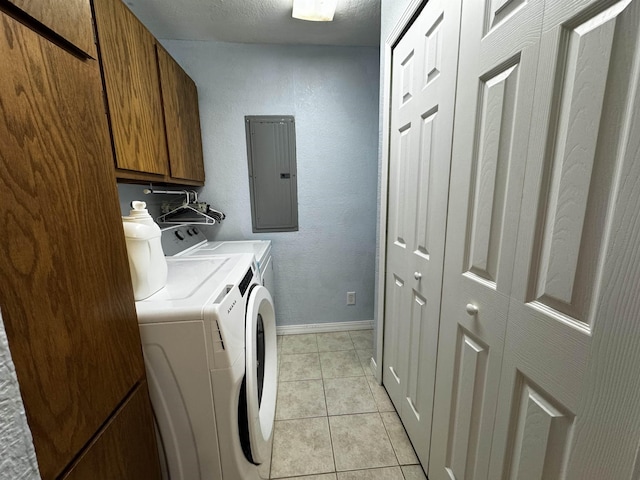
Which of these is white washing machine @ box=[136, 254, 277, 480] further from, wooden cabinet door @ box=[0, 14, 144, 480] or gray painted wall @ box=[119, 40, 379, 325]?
gray painted wall @ box=[119, 40, 379, 325]

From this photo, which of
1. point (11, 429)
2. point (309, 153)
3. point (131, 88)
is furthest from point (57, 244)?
point (309, 153)

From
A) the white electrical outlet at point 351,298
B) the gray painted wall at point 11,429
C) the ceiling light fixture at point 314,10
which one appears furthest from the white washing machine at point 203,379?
the ceiling light fixture at point 314,10

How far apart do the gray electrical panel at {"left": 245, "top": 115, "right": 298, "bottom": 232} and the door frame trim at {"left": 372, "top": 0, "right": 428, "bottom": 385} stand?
87cm

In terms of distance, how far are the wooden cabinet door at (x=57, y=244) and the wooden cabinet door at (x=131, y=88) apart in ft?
1.73

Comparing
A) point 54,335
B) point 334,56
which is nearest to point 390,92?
point 334,56

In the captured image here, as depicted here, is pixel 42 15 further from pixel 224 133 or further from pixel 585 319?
pixel 224 133

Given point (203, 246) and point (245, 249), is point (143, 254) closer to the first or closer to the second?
point (245, 249)

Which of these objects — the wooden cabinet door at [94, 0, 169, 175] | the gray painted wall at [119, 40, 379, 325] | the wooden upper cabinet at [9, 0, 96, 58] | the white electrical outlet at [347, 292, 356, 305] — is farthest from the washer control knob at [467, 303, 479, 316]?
the white electrical outlet at [347, 292, 356, 305]

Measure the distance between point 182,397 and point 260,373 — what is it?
649 mm

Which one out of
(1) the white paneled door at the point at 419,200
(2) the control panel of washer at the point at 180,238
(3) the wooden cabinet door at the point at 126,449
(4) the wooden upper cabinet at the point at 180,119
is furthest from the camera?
(2) the control panel of washer at the point at 180,238

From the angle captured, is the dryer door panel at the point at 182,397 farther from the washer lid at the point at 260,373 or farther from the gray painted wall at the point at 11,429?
the gray painted wall at the point at 11,429

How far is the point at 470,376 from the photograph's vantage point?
84 cm

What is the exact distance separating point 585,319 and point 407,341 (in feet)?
3.01

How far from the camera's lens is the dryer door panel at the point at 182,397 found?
0.80 m
